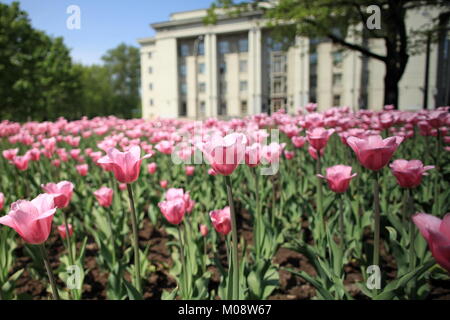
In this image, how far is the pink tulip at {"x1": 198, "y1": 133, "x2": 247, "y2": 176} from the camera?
1.02 m

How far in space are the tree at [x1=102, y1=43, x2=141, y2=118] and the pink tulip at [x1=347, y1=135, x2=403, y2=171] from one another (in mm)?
47356

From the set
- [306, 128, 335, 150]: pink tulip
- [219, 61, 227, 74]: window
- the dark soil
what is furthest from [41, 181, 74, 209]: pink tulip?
[219, 61, 227, 74]: window

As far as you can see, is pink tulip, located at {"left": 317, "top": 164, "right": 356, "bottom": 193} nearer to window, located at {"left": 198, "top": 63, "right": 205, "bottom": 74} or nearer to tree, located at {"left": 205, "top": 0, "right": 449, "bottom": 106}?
tree, located at {"left": 205, "top": 0, "right": 449, "bottom": 106}

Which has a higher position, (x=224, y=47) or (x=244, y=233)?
(x=224, y=47)

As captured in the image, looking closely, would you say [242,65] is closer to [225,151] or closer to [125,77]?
[125,77]

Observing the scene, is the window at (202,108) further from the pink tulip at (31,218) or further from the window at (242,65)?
the pink tulip at (31,218)

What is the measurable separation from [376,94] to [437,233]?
37.3 m

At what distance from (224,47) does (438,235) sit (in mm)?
44001

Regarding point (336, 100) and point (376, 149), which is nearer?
point (376, 149)

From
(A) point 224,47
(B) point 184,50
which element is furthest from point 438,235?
(B) point 184,50

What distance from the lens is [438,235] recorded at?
0.63 m

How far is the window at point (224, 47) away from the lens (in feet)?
136
